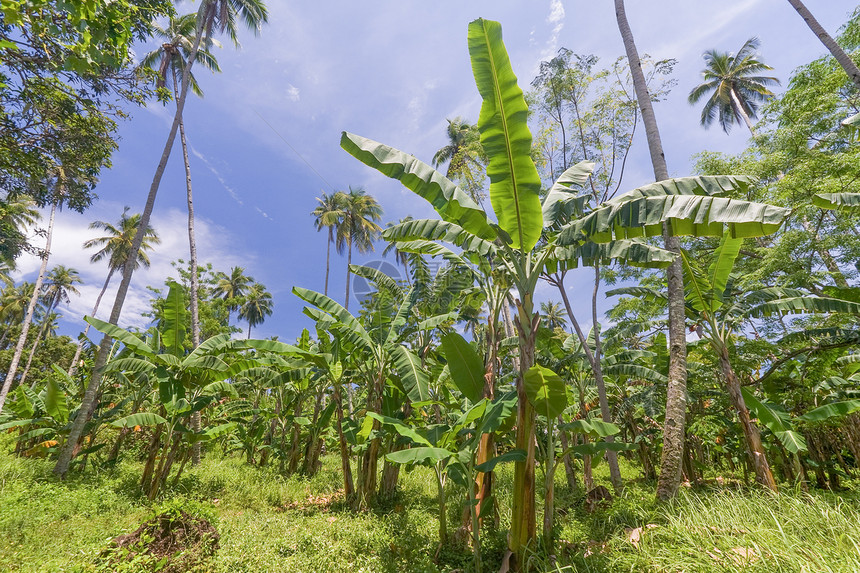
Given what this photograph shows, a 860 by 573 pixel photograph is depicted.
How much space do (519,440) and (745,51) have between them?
33.1 metres

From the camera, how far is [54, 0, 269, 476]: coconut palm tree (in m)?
8.65

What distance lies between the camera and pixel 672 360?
541 cm

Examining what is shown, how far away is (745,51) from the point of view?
23.5m

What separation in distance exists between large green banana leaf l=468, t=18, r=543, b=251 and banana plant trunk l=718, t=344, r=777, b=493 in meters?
5.11

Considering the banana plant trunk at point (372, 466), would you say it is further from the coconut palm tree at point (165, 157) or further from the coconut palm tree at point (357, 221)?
the coconut palm tree at point (357, 221)

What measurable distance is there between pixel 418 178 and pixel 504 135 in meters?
1.20

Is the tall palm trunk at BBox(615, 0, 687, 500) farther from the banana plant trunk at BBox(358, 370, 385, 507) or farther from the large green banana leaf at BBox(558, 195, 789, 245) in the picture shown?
the banana plant trunk at BBox(358, 370, 385, 507)

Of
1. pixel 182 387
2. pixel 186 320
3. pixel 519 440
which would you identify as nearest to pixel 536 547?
pixel 519 440

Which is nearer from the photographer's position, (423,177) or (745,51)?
(423,177)

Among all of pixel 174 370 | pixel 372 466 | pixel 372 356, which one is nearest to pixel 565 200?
pixel 372 356

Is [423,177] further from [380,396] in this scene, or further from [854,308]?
[854,308]

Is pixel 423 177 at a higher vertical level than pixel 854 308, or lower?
higher

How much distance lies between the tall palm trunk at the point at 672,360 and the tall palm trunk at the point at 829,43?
11.3 feet

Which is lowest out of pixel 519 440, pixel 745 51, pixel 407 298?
pixel 519 440
